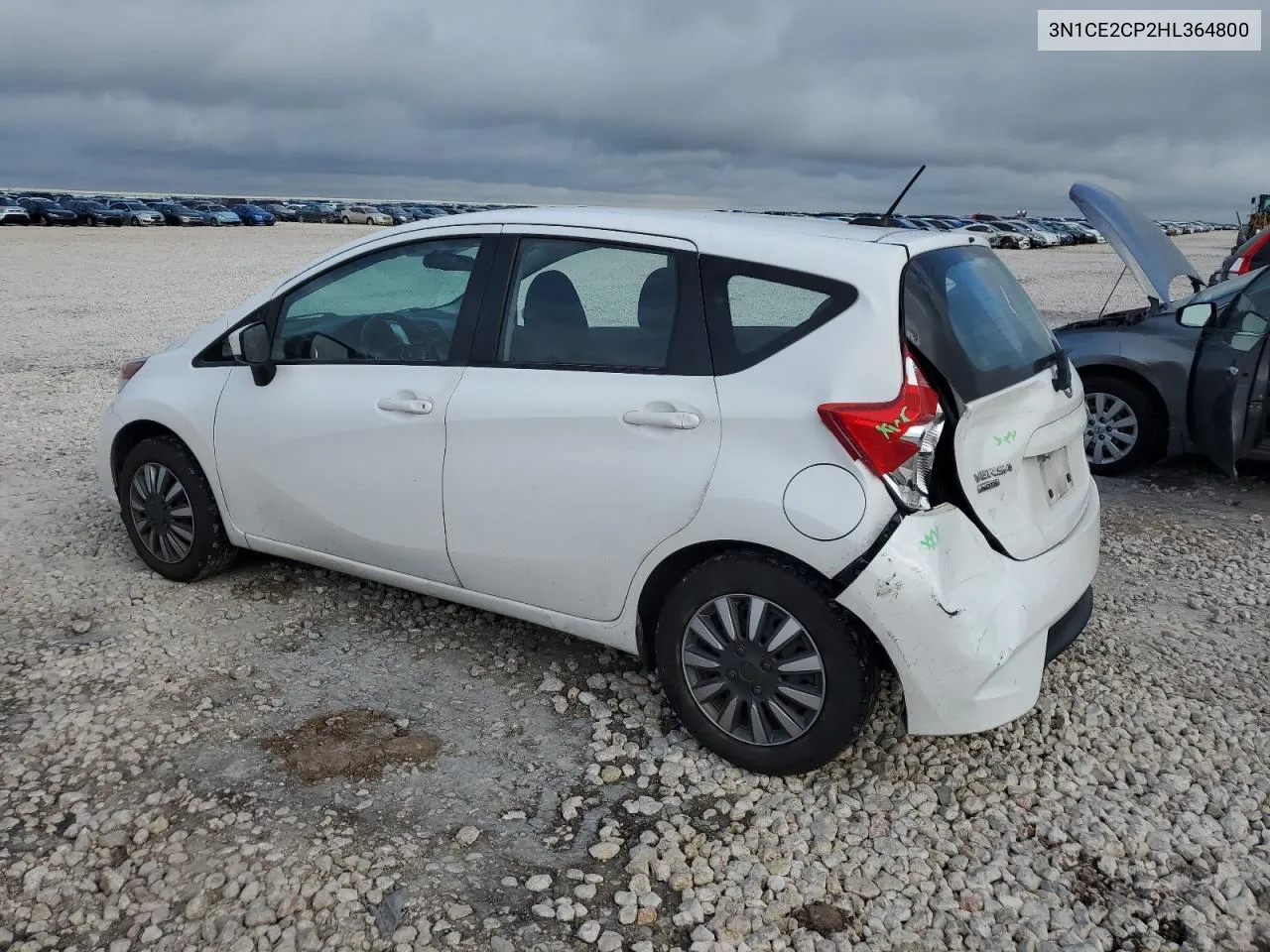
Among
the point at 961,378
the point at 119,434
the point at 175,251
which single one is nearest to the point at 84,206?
the point at 175,251

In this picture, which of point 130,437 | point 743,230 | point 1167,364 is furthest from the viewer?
point 1167,364

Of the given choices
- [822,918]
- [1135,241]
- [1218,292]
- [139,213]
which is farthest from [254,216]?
[822,918]

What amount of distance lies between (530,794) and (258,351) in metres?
2.10

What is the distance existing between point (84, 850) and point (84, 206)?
57.2m

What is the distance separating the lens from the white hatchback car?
288 cm

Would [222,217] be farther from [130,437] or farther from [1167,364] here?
[1167,364]

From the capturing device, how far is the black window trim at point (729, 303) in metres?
2.96

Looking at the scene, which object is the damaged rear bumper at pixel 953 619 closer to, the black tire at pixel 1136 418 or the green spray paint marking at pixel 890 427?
the green spray paint marking at pixel 890 427

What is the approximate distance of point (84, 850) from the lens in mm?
2857

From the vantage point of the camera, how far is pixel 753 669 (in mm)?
3133

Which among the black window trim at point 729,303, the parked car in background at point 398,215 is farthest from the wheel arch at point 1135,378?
the parked car in background at point 398,215

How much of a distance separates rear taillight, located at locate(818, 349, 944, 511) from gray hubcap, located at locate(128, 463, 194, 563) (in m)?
3.09

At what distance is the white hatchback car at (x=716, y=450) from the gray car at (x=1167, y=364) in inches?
119

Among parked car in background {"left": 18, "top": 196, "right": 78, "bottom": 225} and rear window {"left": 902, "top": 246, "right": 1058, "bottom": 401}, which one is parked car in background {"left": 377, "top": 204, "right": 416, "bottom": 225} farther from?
rear window {"left": 902, "top": 246, "right": 1058, "bottom": 401}
